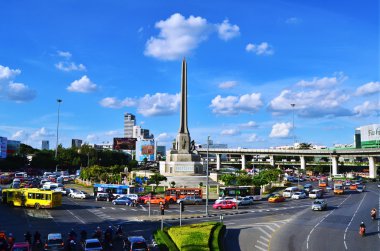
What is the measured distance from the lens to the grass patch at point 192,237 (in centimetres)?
2149

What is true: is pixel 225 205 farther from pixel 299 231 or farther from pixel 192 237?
pixel 192 237

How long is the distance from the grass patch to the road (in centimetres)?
187

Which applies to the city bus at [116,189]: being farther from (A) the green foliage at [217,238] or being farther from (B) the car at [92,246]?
(B) the car at [92,246]

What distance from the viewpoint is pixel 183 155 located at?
267ft

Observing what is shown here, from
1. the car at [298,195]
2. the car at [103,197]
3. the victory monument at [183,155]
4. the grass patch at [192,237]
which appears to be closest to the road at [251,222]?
the grass patch at [192,237]

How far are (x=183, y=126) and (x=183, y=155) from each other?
6193mm

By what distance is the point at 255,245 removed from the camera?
25688 mm

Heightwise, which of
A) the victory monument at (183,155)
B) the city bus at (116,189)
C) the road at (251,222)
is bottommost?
the road at (251,222)

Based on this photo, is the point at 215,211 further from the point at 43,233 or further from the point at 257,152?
the point at 257,152

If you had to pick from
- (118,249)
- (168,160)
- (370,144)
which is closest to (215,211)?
(118,249)

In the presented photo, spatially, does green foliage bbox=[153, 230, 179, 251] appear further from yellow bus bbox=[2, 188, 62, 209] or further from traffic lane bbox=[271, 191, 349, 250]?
yellow bus bbox=[2, 188, 62, 209]

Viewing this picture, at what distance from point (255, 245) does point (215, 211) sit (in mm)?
18432

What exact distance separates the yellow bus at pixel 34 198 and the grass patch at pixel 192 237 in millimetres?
23336

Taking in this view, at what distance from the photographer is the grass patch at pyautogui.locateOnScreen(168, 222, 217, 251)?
70.5ft
